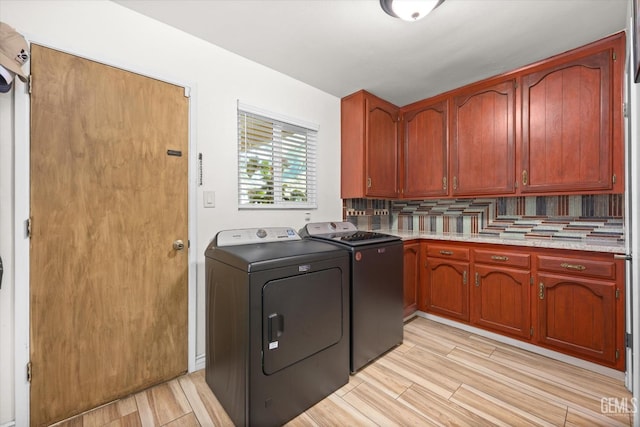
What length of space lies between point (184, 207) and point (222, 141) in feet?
1.91

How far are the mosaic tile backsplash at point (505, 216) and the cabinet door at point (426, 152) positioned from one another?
1.22ft

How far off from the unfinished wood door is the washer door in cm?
85

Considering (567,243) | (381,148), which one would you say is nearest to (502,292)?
(567,243)

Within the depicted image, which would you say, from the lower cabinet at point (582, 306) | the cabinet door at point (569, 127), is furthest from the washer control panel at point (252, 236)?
the cabinet door at point (569, 127)

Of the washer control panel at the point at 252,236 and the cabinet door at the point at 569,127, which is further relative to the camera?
the cabinet door at the point at 569,127

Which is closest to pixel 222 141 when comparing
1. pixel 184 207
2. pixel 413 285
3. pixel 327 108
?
pixel 184 207

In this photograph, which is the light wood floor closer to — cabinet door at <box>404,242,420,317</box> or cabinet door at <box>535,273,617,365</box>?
cabinet door at <box>535,273,617,365</box>

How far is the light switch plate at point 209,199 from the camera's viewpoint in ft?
6.48

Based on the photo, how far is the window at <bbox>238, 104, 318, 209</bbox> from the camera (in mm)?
2232

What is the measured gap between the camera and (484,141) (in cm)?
261

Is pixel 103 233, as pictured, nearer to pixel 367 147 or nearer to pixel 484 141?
pixel 367 147

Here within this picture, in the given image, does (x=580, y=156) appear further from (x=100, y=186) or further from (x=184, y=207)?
(x=100, y=186)

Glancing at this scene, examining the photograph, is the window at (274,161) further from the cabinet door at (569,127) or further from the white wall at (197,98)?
the cabinet door at (569,127)

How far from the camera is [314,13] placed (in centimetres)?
171
